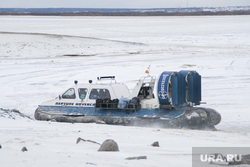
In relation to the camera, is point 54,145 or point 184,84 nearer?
point 54,145

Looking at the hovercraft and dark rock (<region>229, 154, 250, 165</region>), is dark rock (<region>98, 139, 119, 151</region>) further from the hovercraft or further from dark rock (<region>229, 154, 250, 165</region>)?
the hovercraft

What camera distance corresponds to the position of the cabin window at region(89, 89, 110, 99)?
14634 mm

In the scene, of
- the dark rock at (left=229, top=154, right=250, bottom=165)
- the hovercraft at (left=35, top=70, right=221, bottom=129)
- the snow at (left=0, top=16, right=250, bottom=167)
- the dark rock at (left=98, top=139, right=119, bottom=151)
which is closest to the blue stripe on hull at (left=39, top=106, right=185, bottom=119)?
the hovercraft at (left=35, top=70, right=221, bottom=129)

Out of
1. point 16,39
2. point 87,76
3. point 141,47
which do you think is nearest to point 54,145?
point 87,76

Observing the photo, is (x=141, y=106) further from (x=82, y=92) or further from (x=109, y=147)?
(x=109, y=147)

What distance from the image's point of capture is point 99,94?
14.7 metres

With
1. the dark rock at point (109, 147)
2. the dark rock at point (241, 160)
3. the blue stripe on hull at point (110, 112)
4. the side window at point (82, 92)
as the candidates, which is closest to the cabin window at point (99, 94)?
the side window at point (82, 92)

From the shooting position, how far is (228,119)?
15.2 metres

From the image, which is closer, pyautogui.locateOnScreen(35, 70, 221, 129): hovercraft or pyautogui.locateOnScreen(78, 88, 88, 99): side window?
pyautogui.locateOnScreen(35, 70, 221, 129): hovercraft

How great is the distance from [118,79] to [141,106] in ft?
32.3

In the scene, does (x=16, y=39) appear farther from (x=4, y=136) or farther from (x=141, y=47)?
(x=4, y=136)

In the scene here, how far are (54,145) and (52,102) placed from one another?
265 inches

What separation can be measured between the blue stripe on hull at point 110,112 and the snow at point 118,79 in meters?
1.07

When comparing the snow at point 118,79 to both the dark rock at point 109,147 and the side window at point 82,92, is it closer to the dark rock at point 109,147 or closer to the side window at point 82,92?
the dark rock at point 109,147
